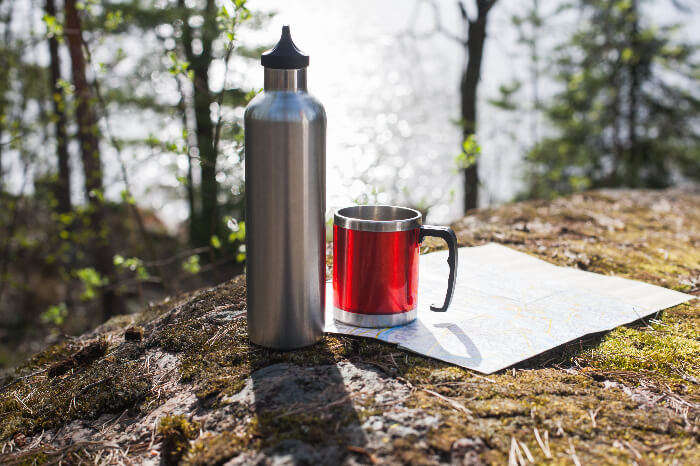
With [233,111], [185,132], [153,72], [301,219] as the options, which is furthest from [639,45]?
[301,219]

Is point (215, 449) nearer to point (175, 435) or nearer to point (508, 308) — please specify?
point (175, 435)

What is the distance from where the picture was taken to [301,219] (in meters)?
1.58

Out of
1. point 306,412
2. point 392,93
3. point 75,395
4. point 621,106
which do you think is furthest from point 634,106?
point 75,395

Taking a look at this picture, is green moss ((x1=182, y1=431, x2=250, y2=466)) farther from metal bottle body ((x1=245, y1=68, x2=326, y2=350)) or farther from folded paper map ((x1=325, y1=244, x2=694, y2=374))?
folded paper map ((x1=325, y1=244, x2=694, y2=374))

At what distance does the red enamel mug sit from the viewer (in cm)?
175

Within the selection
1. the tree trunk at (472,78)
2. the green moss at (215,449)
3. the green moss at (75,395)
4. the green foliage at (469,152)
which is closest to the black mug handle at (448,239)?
the green moss at (215,449)

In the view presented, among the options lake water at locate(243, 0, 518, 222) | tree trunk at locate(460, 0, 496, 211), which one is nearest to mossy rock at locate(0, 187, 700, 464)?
tree trunk at locate(460, 0, 496, 211)

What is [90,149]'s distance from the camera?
5.89 m

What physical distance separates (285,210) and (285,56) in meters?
0.43

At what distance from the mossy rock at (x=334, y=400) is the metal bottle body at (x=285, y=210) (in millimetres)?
124

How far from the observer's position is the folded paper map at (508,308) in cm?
171

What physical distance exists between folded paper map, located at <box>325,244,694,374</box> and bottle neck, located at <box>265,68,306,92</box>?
786mm

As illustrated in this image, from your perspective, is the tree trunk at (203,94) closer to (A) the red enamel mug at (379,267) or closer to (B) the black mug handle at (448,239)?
(A) the red enamel mug at (379,267)

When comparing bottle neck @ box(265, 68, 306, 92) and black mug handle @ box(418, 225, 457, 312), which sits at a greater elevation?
bottle neck @ box(265, 68, 306, 92)
